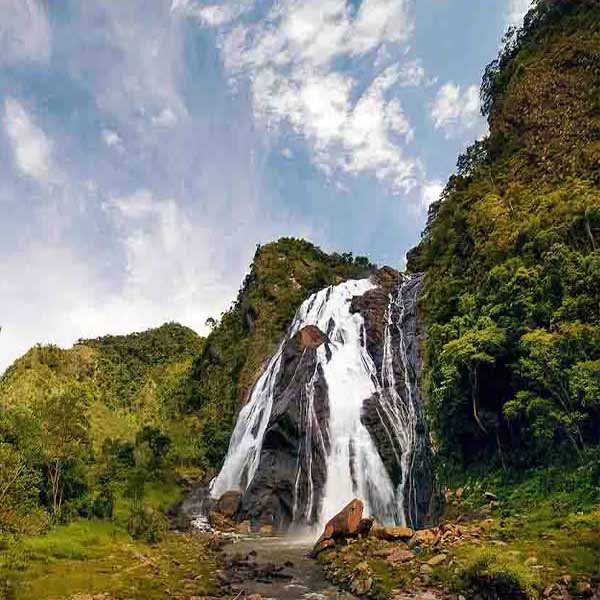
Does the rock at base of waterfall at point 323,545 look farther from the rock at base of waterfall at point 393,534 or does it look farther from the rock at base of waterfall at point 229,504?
the rock at base of waterfall at point 229,504

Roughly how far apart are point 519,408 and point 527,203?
12.3 metres

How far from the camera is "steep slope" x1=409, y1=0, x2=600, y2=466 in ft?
54.9

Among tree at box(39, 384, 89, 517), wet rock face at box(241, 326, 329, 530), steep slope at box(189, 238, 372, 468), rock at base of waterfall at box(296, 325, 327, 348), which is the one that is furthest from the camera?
steep slope at box(189, 238, 372, 468)

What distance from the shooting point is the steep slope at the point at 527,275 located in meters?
16.7

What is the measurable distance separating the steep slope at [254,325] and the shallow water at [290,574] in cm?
2024

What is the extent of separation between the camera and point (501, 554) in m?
11.6

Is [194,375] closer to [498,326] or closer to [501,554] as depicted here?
[498,326]

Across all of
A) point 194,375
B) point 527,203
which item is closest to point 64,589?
point 527,203

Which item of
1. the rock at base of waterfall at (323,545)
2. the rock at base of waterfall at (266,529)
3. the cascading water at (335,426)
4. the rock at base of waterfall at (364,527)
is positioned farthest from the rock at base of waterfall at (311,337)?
the rock at base of waterfall at (323,545)

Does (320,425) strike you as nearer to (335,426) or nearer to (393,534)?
(335,426)

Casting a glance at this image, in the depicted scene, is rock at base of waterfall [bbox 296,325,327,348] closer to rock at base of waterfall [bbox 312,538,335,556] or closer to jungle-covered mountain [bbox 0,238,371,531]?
jungle-covered mountain [bbox 0,238,371,531]

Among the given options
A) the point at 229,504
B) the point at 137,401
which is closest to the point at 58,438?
the point at 229,504

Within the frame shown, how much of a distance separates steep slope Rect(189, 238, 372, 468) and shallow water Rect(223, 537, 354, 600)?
20.2m

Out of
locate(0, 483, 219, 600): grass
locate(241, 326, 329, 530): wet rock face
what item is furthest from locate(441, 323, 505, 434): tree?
locate(0, 483, 219, 600): grass
